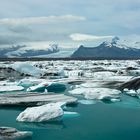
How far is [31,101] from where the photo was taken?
11.8m

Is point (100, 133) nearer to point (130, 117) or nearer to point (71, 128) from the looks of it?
point (71, 128)

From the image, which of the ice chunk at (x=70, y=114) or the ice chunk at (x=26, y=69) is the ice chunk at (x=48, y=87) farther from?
the ice chunk at (x=26, y=69)

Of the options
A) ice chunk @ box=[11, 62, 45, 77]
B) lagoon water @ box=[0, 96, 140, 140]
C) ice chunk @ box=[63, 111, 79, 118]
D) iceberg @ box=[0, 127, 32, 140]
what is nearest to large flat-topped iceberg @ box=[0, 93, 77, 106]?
lagoon water @ box=[0, 96, 140, 140]

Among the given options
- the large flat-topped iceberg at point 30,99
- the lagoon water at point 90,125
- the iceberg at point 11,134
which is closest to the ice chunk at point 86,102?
the large flat-topped iceberg at point 30,99

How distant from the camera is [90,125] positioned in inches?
358

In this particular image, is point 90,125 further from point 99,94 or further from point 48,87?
point 48,87

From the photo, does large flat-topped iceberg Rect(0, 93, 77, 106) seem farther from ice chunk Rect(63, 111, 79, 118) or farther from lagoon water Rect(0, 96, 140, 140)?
ice chunk Rect(63, 111, 79, 118)

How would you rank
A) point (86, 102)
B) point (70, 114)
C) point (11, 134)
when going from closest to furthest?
point (11, 134)
point (70, 114)
point (86, 102)

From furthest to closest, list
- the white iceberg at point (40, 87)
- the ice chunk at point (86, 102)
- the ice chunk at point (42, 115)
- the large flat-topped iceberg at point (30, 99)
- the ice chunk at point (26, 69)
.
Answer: the ice chunk at point (26, 69) → the white iceberg at point (40, 87) → the ice chunk at point (86, 102) → the large flat-topped iceberg at point (30, 99) → the ice chunk at point (42, 115)

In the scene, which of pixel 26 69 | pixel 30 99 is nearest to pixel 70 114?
pixel 30 99

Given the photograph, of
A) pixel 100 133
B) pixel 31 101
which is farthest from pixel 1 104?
pixel 100 133

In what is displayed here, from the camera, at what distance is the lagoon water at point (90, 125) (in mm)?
8039

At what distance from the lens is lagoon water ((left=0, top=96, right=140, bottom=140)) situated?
26.4ft

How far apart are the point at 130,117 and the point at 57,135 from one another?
2.76 m
